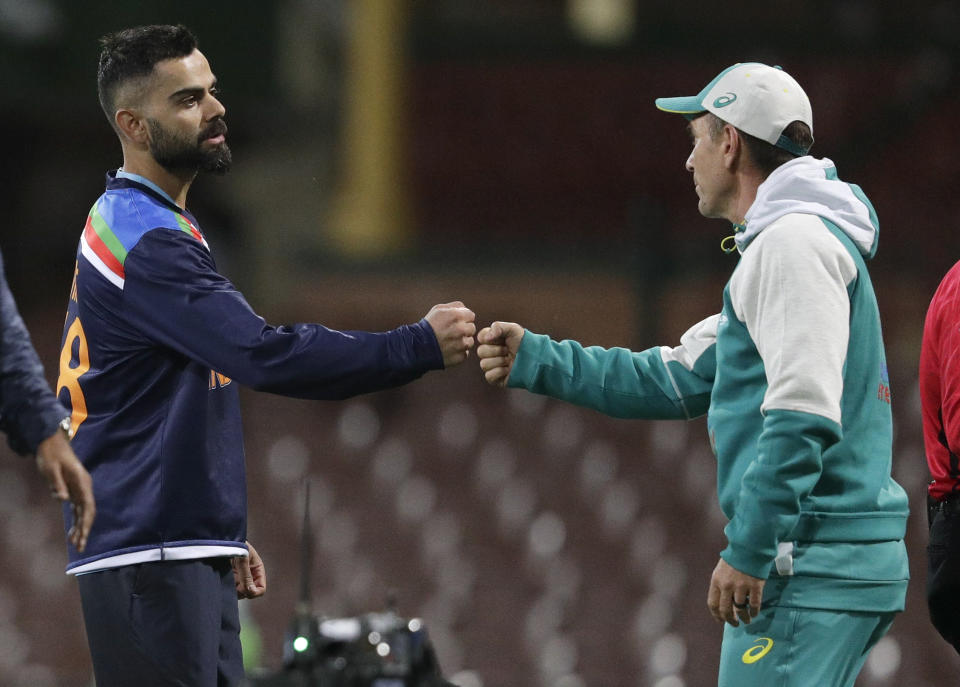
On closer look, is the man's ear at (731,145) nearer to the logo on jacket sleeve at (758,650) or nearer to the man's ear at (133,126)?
the logo on jacket sleeve at (758,650)

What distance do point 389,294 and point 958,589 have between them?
5.40m

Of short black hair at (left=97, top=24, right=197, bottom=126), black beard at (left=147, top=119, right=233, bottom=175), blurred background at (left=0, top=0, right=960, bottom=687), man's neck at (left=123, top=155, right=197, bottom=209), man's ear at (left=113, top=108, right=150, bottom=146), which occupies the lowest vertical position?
blurred background at (left=0, top=0, right=960, bottom=687)

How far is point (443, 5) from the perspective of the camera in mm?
8906

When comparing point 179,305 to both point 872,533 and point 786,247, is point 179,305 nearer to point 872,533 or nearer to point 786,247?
point 786,247

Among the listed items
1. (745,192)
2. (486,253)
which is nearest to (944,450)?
(745,192)

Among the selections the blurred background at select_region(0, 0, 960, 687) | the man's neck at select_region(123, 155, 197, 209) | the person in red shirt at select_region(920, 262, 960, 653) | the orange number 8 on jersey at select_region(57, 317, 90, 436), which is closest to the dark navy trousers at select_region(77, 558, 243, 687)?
the orange number 8 on jersey at select_region(57, 317, 90, 436)

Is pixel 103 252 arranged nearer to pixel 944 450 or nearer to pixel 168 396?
pixel 168 396

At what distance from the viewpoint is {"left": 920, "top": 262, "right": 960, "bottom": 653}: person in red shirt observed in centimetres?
252

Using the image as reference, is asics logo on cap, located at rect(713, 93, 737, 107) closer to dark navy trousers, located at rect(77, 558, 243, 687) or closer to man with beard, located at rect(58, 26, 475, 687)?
man with beard, located at rect(58, 26, 475, 687)

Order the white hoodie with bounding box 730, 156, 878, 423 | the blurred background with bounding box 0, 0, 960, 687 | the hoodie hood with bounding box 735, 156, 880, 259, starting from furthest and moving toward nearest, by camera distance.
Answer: the blurred background with bounding box 0, 0, 960, 687 < the hoodie hood with bounding box 735, 156, 880, 259 < the white hoodie with bounding box 730, 156, 878, 423

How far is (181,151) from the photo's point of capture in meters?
2.32

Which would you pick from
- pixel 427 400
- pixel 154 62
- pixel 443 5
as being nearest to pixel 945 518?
pixel 154 62

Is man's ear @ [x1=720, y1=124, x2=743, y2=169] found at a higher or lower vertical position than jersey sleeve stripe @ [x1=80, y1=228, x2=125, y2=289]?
higher

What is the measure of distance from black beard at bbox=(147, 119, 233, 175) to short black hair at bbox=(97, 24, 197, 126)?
86 mm
